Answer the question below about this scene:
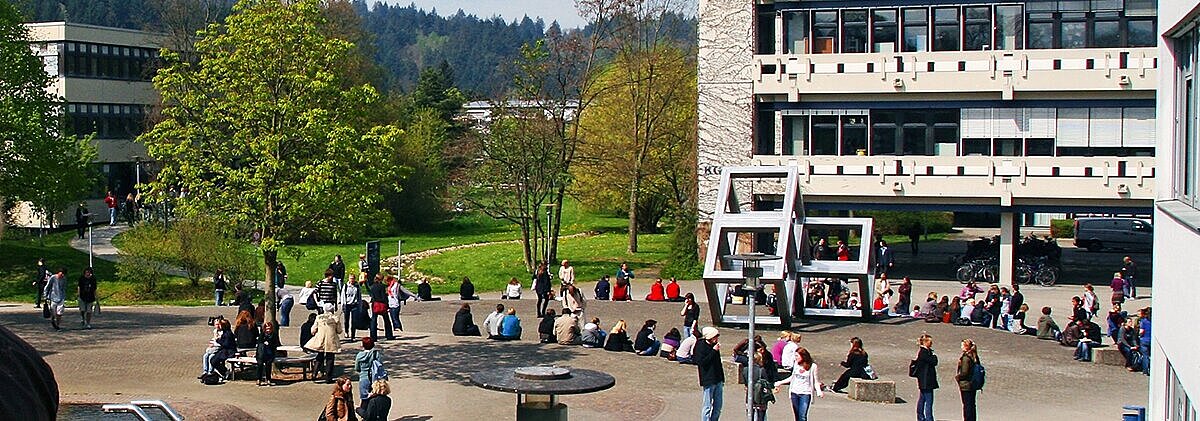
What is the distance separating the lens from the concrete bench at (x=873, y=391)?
78.3 ft

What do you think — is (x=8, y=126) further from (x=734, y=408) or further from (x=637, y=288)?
(x=734, y=408)

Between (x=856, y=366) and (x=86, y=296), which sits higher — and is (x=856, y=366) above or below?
below

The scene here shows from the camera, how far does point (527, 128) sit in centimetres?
5431

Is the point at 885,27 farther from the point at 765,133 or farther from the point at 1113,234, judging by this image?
the point at 1113,234

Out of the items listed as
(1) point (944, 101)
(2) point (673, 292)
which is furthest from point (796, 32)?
(2) point (673, 292)

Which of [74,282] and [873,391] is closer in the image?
[873,391]

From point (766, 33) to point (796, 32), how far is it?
1.11 meters

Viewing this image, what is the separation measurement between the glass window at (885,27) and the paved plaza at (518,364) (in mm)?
13210

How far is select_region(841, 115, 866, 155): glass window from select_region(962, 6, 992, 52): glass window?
13.0ft

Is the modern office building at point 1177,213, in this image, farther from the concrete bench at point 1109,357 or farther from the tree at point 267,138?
the concrete bench at point 1109,357

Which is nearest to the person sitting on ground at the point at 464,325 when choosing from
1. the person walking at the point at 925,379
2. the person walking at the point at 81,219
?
the person walking at the point at 925,379

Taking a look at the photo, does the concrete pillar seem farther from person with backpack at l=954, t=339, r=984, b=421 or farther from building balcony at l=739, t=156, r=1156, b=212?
person with backpack at l=954, t=339, r=984, b=421

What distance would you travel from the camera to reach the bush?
63.0 metres

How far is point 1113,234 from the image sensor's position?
55.1m
